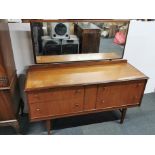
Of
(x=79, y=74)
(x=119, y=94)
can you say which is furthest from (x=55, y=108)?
(x=119, y=94)

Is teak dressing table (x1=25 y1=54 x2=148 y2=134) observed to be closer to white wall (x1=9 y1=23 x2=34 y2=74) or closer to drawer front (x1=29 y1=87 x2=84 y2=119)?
drawer front (x1=29 y1=87 x2=84 y2=119)

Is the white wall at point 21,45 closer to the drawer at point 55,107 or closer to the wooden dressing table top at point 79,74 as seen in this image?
the wooden dressing table top at point 79,74

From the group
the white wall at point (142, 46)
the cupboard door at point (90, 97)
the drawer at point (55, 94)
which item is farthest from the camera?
the white wall at point (142, 46)

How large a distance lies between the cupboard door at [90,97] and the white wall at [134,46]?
2.38 feet

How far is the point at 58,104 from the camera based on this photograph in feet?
5.02

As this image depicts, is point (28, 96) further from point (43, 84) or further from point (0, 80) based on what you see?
point (0, 80)

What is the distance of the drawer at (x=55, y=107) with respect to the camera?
4.88ft

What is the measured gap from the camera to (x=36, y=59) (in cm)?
170

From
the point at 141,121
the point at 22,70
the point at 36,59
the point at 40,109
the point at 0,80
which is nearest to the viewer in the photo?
the point at 0,80

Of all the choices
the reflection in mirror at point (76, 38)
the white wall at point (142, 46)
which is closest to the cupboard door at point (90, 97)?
the reflection in mirror at point (76, 38)

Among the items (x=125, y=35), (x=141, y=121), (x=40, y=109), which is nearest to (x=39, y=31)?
(x=40, y=109)

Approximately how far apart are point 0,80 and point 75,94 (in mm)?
679

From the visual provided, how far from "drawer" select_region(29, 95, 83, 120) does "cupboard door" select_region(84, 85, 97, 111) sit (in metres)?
0.06

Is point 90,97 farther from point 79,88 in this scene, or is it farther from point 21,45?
point 21,45
